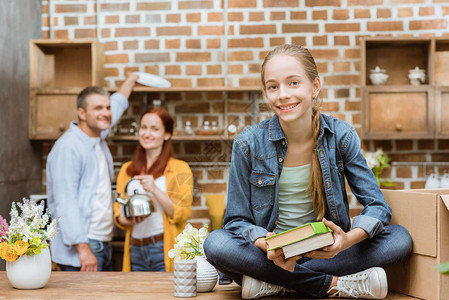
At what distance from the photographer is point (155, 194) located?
3297mm

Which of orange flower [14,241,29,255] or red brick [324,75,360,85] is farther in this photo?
red brick [324,75,360,85]

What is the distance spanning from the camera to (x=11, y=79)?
372cm

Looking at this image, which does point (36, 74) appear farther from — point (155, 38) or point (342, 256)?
point (342, 256)

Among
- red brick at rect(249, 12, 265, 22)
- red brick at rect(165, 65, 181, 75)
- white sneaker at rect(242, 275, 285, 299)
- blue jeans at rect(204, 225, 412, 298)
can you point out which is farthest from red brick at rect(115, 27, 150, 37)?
white sneaker at rect(242, 275, 285, 299)

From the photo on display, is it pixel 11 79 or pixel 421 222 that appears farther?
pixel 11 79

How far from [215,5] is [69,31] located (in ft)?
3.54

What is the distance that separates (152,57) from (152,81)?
1.09 ft

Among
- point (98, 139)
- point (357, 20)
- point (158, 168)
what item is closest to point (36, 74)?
point (98, 139)

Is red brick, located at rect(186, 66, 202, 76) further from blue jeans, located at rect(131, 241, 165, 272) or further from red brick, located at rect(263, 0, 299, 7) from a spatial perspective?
blue jeans, located at rect(131, 241, 165, 272)

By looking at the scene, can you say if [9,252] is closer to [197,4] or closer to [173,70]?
[173,70]

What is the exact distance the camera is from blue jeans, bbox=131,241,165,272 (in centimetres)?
325

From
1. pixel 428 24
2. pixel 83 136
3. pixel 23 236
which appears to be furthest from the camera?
pixel 428 24

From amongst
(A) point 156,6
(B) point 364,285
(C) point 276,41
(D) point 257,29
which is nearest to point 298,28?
(C) point 276,41

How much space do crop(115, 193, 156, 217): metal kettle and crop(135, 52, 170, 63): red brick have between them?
124 centimetres
